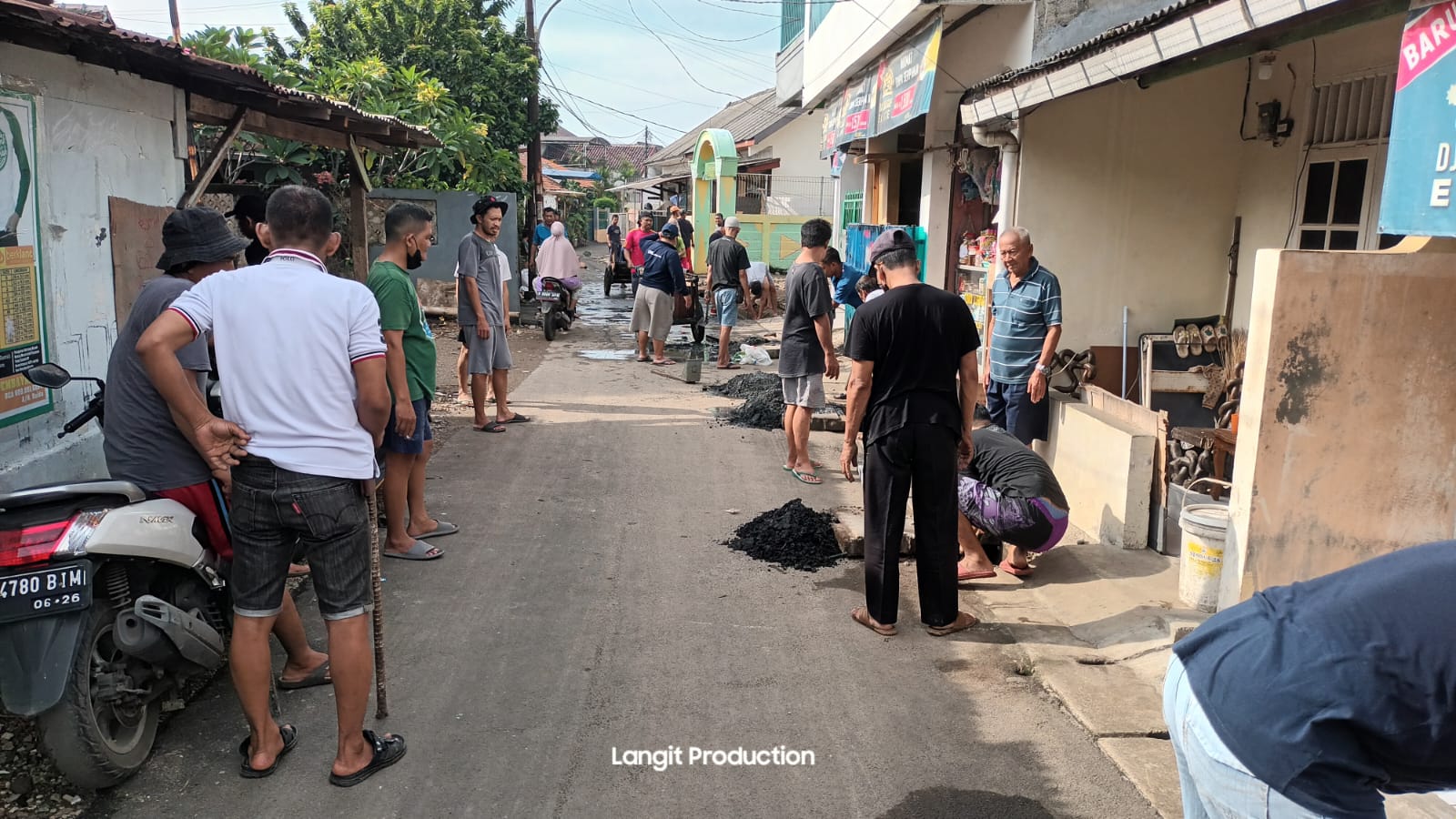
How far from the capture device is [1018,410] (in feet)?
22.1

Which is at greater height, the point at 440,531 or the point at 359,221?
the point at 359,221

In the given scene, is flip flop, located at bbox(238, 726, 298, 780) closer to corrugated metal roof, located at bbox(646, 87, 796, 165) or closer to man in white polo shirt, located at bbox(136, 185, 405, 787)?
man in white polo shirt, located at bbox(136, 185, 405, 787)

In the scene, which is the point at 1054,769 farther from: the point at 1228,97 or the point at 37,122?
the point at 1228,97

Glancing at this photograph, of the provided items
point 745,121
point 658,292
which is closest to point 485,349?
point 658,292

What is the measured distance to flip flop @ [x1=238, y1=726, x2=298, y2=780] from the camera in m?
3.39

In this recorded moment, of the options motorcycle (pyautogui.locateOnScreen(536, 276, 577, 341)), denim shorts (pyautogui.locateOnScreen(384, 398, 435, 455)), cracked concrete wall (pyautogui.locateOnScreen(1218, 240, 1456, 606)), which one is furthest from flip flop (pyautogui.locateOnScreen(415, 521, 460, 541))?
motorcycle (pyautogui.locateOnScreen(536, 276, 577, 341))

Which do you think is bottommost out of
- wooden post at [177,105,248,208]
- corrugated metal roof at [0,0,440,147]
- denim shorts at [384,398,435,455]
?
denim shorts at [384,398,435,455]

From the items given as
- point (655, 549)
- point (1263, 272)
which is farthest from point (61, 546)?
point (1263, 272)

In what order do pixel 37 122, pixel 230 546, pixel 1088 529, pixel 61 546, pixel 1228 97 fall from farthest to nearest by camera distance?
pixel 1228 97 < pixel 1088 529 < pixel 37 122 < pixel 230 546 < pixel 61 546

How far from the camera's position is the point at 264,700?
134 inches

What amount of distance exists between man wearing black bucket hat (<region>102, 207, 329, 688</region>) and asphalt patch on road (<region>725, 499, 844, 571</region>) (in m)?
2.72

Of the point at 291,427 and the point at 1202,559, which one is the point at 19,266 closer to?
the point at 291,427

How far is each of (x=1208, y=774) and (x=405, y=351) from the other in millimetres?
4655

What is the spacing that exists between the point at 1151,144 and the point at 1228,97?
0.67 metres
